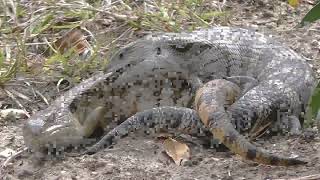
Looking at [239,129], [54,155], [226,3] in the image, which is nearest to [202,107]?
[239,129]

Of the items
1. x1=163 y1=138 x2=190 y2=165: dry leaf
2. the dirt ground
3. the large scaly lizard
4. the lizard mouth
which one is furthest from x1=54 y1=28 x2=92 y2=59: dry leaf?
x1=163 y1=138 x2=190 y2=165: dry leaf

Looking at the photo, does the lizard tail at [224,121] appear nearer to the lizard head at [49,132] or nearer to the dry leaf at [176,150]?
the dry leaf at [176,150]

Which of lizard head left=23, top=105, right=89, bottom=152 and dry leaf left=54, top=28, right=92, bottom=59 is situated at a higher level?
dry leaf left=54, top=28, right=92, bottom=59

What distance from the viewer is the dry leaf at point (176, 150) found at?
3178 mm

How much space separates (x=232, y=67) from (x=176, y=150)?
0.76 meters

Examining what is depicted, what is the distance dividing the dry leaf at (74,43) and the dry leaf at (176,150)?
1185 mm

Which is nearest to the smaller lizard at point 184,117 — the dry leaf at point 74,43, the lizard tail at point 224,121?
the lizard tail at point 224,121

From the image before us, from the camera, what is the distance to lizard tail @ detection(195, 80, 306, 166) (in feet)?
9.46

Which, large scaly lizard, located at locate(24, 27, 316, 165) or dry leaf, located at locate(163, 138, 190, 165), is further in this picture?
large scaly lizard, located at locate(24, 27, 316, 165)

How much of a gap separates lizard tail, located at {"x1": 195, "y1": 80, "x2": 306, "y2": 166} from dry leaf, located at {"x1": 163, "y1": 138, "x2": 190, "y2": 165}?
0.14 metres

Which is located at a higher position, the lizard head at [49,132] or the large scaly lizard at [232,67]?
the large scaly lizard at [232,67]

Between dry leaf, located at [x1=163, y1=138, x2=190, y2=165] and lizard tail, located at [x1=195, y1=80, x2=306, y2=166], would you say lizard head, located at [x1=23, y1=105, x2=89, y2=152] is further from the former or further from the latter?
lizard tail, located at [x1=195, y1=80, x2=306, y2=166]

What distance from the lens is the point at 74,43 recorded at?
4.48m

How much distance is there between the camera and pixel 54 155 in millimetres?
3285
